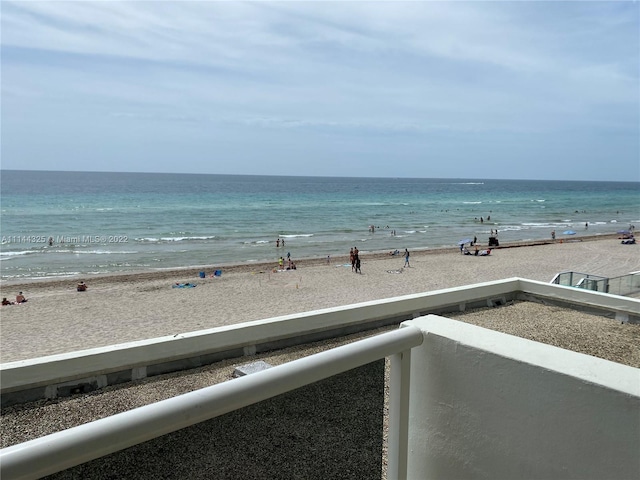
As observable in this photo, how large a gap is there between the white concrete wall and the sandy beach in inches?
468

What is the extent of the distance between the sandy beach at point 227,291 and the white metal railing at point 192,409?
12.0 m

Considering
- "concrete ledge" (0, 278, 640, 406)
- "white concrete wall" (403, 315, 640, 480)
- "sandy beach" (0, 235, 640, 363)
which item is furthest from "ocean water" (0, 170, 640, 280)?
"white concrete wall" (403, 315, 640, 480)

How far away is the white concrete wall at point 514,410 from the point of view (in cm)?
140

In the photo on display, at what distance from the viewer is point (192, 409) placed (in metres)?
1.10

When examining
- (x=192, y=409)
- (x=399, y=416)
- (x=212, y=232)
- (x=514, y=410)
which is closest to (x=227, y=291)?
(x=399, y=416)

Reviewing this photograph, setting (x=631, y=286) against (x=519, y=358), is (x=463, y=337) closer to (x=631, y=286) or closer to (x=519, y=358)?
(x=519, y=358)

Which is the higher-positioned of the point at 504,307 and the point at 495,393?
the point at 495,393

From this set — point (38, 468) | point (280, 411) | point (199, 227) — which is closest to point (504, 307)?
point (280, 411)

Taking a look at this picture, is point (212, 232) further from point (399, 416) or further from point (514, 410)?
point (514, 410)

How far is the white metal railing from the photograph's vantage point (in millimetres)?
913

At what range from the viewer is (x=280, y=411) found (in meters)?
1.34

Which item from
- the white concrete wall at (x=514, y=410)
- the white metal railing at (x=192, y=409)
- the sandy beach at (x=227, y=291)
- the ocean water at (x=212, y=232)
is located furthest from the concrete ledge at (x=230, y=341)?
the ocean water at (x=212, y=232)

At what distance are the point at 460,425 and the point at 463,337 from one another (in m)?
0.30

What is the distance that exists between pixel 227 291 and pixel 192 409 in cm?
1823
